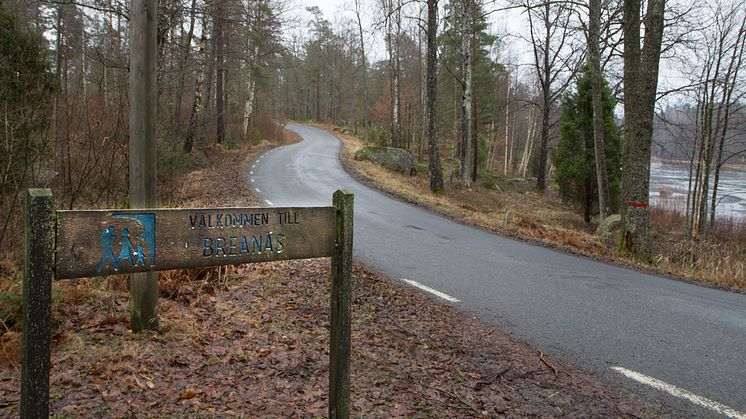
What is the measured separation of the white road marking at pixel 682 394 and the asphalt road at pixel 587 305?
0.05ft

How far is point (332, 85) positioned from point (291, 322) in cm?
6150

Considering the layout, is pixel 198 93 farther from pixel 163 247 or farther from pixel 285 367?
pixel 163 247

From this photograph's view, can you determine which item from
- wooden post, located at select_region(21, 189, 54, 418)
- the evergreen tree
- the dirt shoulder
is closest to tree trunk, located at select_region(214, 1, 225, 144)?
the evergreen tree

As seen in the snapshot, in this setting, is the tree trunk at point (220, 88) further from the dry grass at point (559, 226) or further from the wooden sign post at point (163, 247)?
the wooden sign post at point (163, 247)

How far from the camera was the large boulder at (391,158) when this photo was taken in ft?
88.8

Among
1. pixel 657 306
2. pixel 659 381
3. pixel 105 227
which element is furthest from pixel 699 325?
pixel 105 227

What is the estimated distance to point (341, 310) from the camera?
283 centimetres

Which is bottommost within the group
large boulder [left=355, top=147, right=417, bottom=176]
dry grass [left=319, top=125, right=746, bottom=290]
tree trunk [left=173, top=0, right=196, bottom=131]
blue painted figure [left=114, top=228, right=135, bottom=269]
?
dry grass [left=319, top=125, right=746, bottom=290]

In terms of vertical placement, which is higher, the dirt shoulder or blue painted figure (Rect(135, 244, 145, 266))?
blue painted figure (Rect(135, 244, 145, 266))

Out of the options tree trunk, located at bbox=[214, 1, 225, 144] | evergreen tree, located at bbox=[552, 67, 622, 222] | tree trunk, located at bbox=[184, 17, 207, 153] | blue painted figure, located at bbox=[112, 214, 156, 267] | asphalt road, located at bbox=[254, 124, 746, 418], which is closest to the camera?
blue painted figure, located at bbox=[112, 214, 156, 267]

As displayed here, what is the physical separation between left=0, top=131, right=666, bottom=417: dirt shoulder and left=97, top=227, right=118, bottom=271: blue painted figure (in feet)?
4.80

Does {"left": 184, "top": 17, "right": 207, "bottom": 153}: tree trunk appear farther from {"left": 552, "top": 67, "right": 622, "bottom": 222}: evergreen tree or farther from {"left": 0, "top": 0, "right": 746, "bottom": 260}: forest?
{"left": 552, "top": 67, "right": 622, "bottom": 222}: evergreen tree

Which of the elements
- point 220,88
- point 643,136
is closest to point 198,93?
point 220,88

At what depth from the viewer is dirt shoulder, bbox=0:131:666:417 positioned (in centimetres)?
334
